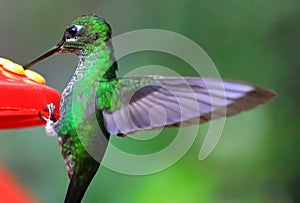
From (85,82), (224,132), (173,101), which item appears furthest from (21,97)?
(224,132)

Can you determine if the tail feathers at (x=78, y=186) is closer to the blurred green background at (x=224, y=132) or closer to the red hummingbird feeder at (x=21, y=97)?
the red hummingbird feeder at (x=21, y=97)

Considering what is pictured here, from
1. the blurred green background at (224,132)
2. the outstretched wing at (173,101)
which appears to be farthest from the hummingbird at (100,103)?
the blurred green background at (224,132)

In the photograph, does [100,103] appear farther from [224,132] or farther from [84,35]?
[224,132]

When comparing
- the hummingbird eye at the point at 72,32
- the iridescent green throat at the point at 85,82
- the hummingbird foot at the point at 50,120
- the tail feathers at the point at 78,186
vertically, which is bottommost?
the tail feathers at the point at 78,186

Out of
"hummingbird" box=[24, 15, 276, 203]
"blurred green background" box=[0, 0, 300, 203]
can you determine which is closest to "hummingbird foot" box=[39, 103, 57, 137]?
"hummingbird" box=[24, 15, 276, 203]

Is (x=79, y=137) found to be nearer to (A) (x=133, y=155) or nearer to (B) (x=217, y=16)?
(A) (x=133, y=155)

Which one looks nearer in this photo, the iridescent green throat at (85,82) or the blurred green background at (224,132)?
the iridescent green throat at (85,82)
